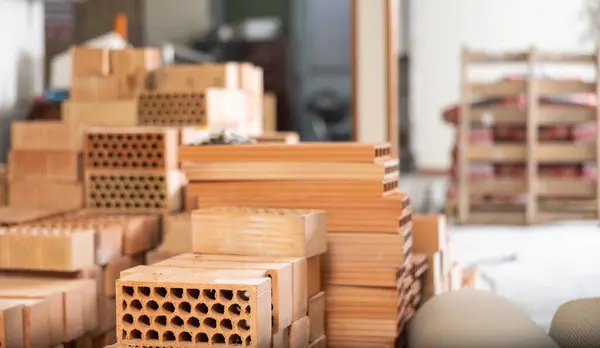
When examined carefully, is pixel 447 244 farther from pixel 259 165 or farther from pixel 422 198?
pixel 422 198

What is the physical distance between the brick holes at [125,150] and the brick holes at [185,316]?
196 centimetres

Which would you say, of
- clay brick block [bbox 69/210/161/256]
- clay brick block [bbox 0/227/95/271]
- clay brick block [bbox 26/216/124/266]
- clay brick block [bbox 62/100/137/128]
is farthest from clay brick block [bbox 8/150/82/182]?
clay brick block [bbox 0/227/95/271]

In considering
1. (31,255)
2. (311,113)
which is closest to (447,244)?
(31,255)

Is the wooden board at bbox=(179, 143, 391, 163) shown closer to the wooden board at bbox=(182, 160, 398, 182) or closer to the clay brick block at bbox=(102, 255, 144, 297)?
the wooden board at bbox=(182, 160, 398, 182)

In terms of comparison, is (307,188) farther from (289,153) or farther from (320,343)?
(320,343)

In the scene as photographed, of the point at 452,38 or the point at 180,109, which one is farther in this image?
the point at 452,38

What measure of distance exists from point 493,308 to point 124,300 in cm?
135

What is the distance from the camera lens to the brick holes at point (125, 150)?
468 centimetres

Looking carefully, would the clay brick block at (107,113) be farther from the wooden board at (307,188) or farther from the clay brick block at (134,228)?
the wooden board at (307,188)

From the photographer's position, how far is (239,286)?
2682 mm

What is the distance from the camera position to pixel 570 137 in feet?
27.1

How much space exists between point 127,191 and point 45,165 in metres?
0.56

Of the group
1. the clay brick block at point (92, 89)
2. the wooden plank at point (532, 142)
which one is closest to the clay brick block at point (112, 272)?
the clay brick block at point (92, 89)

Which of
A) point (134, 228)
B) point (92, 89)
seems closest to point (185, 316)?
point (134, 228)
